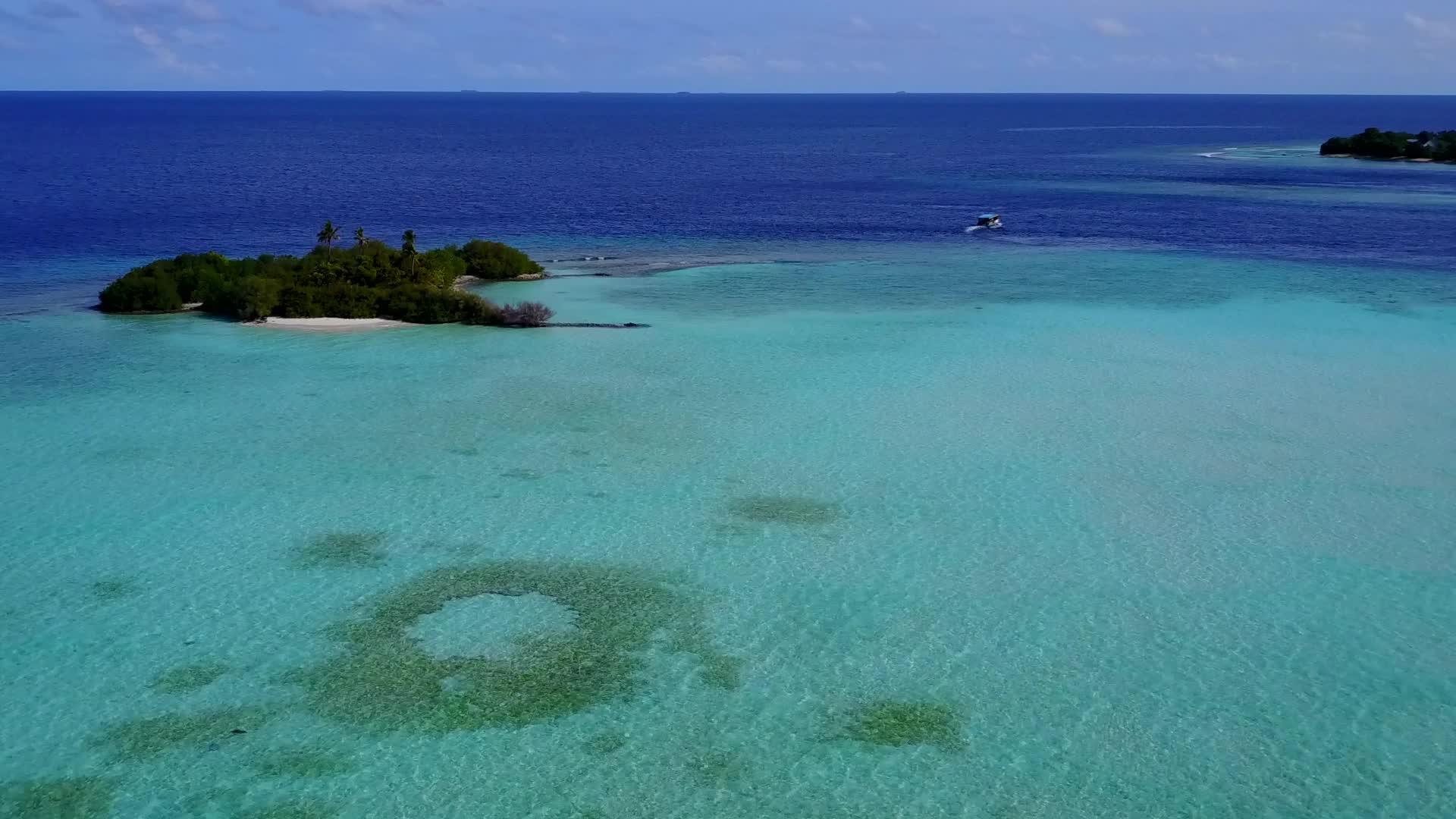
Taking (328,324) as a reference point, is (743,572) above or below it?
below

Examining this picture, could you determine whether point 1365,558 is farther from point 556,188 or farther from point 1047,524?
point 556,188

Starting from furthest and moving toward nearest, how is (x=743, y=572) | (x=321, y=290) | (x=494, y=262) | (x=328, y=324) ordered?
(x=494, y=262)
(x=321, y=290)
(x=328, y=324)
(x=743, y=572)

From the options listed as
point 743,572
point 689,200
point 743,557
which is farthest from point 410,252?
point 689,200

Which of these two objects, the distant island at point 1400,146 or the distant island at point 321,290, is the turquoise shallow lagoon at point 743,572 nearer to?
the distant island at point 321,290

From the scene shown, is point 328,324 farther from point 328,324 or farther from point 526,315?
point 526,315

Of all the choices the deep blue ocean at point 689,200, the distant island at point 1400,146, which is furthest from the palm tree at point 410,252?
the distant island at point 1400,146

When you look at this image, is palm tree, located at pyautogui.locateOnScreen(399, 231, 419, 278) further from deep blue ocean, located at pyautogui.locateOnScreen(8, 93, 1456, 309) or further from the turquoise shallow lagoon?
deep blue ocean, located at pyautogui.locateOnScreen(8, 93, 1456, 309)
